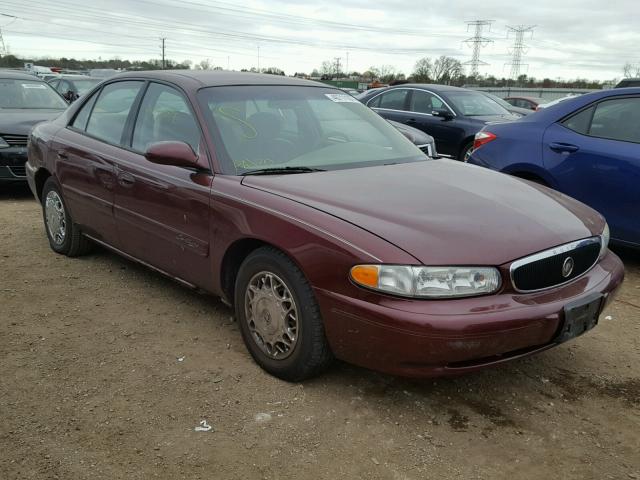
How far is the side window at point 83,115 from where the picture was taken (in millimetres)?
4738

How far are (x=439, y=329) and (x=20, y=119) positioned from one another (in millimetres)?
7167

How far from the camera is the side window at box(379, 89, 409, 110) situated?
1016cm

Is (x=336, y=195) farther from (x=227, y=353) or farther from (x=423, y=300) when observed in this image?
(x=227, y=353)

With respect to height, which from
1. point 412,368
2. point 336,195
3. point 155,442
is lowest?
point 155,442

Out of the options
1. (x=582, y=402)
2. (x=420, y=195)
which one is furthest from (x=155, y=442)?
(x=582, y=402)

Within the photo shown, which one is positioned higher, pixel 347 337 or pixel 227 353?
pixel 347 337

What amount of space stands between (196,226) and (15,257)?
258 cm

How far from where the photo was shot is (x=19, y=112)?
820 centimetres

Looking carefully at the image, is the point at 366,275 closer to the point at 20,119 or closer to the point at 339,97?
the point at 339,97

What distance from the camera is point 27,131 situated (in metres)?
7.49

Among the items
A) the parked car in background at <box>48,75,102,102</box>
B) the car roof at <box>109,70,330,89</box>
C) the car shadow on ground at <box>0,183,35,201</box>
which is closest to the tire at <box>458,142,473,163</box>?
the car roof at <box>109,70,330,89</box>

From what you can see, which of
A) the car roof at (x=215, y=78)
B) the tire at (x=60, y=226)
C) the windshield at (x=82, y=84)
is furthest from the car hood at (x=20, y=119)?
the windshield at (x=82, y=84)

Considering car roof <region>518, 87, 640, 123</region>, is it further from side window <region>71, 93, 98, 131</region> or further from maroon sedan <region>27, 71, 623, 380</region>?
side window <region>71, 93, 98, 131</region>

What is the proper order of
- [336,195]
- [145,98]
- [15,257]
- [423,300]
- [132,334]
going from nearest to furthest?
[423,300]
[336,195]
[132,334]
[145,98]
[15,257]
